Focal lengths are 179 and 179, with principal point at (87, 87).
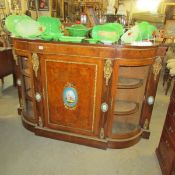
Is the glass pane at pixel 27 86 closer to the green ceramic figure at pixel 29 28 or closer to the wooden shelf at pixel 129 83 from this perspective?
the green ceramic figure at pixel 29 28

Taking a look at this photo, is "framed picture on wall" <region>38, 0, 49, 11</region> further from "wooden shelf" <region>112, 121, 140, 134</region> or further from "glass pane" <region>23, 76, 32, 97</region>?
"wooden shelf" <region>112, 121, 140, 134</region>

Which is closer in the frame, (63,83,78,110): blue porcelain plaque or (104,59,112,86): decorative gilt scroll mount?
(104,59,112,86): decorative gilt scroll mount

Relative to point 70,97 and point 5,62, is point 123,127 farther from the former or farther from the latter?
point 5,62

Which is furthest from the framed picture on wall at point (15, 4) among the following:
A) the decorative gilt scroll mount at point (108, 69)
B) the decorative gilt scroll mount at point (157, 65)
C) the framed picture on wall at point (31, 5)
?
the decorative gilt scroll mount at point (157, 65)

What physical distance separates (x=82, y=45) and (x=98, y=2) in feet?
15.3

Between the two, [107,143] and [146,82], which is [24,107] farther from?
[146,82]

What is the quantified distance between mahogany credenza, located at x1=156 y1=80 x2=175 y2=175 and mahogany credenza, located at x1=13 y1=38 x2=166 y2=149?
316mm

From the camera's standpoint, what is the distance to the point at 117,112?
1.93 meters

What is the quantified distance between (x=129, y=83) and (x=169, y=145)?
0.71m

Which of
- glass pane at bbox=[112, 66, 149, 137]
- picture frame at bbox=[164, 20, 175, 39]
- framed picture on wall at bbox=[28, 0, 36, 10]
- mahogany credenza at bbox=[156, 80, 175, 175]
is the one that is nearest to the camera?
mahogany credenza at bbox=[156, 80, 175, 175]

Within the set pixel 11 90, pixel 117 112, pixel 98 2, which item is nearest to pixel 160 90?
pixel 117 112

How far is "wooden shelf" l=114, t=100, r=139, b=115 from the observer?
1938mm

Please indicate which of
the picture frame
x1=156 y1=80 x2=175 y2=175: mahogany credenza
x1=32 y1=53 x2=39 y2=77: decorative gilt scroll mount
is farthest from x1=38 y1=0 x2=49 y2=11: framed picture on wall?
x1=156 y1=80 x2=175 y2=175: mahogany credenza

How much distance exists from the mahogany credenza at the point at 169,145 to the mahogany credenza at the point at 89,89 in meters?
0.32
